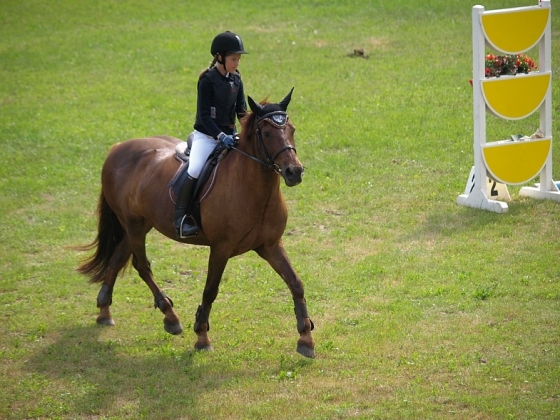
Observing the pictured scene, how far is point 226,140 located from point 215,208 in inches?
30.1

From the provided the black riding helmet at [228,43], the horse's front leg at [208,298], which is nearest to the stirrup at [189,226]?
the horse's front leg at [208,298]

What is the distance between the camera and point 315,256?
1181cm

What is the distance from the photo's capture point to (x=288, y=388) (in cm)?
780

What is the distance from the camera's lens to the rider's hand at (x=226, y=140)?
8.46 m

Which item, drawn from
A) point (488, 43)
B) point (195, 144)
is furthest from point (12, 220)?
point (488, 43)

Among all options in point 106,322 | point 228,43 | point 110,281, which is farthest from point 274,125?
point 106,322

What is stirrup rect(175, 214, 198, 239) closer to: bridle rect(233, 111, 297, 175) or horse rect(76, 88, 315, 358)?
horse rect(76, 88, 315, 358)

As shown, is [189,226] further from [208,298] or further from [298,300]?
[298,300]

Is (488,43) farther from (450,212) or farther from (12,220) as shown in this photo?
(12,220)

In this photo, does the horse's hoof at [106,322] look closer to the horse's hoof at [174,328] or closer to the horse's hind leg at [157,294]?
the horse's hind leg at [157,294]

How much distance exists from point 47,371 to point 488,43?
8267mm

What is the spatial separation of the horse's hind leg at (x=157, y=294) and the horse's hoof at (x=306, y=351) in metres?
1.69

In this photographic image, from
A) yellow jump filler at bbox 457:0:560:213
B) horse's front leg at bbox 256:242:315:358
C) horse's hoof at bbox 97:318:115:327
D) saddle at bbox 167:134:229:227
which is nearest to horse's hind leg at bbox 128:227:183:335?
horse's hoof at bbox 97:318:115:327

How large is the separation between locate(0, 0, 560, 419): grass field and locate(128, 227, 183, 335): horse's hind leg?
0.78ft
